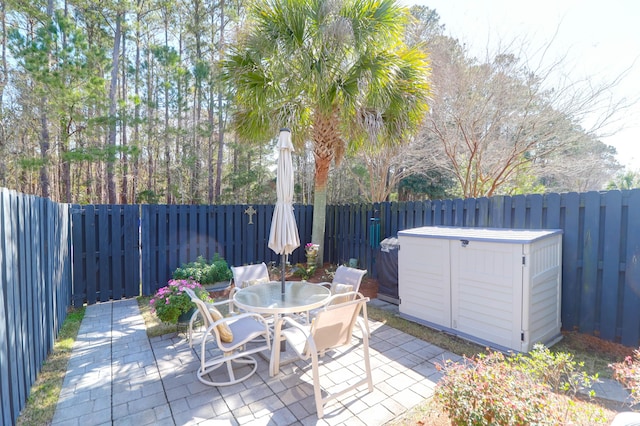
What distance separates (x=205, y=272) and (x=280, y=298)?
2.94 meters

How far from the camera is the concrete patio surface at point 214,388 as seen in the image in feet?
8.30

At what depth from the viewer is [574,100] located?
297 inches

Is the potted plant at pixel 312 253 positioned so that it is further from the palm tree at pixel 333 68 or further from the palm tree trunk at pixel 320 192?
the palm tree at pixel 333 68

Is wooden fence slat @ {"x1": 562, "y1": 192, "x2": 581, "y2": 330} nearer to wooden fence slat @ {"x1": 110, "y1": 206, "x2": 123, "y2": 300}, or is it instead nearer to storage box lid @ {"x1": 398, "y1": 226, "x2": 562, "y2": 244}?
storage box lid @ {"x1": 398, "y1": 226, "x2": 562, "y2": 244}

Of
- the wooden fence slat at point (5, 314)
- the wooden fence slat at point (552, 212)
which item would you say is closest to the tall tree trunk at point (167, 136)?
the wooden fence slat at point (5, 314)

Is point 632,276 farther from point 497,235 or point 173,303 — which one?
point 173,303

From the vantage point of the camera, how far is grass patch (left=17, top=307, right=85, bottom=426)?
2.50 meters

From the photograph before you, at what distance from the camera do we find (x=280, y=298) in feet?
11.8

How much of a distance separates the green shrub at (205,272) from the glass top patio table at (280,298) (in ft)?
7.03

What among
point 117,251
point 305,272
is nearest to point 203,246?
point 117,251

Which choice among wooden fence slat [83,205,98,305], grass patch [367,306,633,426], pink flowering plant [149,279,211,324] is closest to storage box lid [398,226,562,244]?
grass patch [367,306,633,426]

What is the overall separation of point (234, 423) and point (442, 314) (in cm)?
301

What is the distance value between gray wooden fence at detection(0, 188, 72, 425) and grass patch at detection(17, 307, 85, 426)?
0.25 feet

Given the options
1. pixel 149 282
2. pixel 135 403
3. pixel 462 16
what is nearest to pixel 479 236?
pixel 135 403
